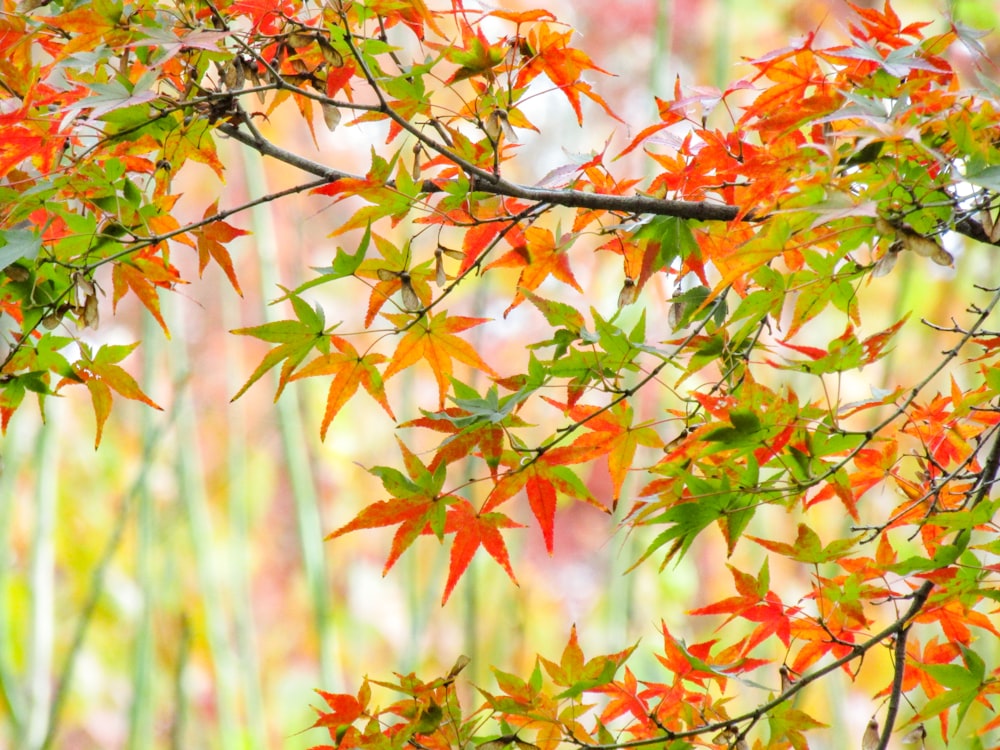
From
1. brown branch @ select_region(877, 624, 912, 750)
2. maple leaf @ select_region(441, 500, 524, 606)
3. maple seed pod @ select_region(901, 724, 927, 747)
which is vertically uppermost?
maple leaf @ select_region(441, 500, 524, 606)

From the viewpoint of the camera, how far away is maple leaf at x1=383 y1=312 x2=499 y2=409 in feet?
2.15

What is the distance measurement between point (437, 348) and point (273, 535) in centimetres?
306

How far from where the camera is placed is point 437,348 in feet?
2.19

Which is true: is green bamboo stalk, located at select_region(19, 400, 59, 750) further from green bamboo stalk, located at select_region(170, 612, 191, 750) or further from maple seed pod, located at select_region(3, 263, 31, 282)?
maple seed pod, located at select_region(3, 263, 31, 282)

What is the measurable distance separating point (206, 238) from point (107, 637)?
2.08 m

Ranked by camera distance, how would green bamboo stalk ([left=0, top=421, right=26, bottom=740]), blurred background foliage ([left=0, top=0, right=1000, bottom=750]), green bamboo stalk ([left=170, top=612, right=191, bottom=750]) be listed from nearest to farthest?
green bamboo stalk ([left=170, top=612, right=191, bottom=750]), green bamboo stalk ([left=0, top=421, right=26, bottom=740]), blurred background foliage ([left=0, top=0, right=1000, bottom=750])

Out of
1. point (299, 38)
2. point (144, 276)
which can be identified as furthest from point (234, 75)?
point (144, 276)

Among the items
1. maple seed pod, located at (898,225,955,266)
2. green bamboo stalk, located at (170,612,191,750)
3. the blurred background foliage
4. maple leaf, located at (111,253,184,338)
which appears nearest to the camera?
maple seed pod, located at (898,225,955,266)

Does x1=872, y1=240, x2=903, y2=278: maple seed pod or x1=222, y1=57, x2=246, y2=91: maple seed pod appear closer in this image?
→ x1=872, y1=240, x2=903, y2=278: maple seed pod

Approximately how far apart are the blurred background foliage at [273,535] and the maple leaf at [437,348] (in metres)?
0.51

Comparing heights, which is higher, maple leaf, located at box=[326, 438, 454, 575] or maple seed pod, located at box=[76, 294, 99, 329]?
maple seed pod, located at box=[76, 294, 99, 329]

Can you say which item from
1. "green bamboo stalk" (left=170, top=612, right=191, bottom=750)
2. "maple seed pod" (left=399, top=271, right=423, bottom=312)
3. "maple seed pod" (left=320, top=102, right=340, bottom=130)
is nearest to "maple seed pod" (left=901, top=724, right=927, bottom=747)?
"maple seed pod" (left=399, top=271, right=423, bottom=312)

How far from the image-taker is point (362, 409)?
10.3 feet

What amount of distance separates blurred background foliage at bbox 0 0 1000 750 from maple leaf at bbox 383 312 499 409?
509 mm
